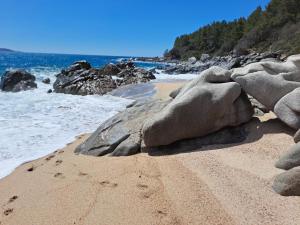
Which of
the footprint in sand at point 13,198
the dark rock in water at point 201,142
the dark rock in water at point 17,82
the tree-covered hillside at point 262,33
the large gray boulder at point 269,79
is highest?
the tree-covered hillside at point 262,33

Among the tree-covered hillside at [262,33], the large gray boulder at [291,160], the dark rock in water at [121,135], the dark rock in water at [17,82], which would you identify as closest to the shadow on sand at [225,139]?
the dark rock in water at [121,135]

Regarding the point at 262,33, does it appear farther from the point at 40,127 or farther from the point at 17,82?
the point at 40,127

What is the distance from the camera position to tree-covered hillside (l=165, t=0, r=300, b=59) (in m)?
47.6

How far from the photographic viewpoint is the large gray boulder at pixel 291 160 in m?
3.93

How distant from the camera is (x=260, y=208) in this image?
11.0 feet

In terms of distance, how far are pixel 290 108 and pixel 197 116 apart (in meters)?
1.49

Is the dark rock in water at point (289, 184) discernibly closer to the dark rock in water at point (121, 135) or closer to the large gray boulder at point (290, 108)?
the large gray boulder at point (290, 108)

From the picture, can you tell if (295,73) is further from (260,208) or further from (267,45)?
(267,45)

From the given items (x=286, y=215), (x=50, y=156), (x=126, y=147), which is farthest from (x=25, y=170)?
(x=286, y=215)

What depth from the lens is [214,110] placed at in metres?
5.50

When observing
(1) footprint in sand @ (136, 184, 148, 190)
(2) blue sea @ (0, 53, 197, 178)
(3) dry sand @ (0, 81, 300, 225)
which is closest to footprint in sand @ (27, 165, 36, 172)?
(3) dry sand @ (0, 81, 300, 225)

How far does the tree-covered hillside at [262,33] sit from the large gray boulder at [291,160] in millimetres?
Result: 35012

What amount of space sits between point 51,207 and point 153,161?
1.76 metres

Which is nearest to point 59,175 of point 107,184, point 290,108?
point 107,184
